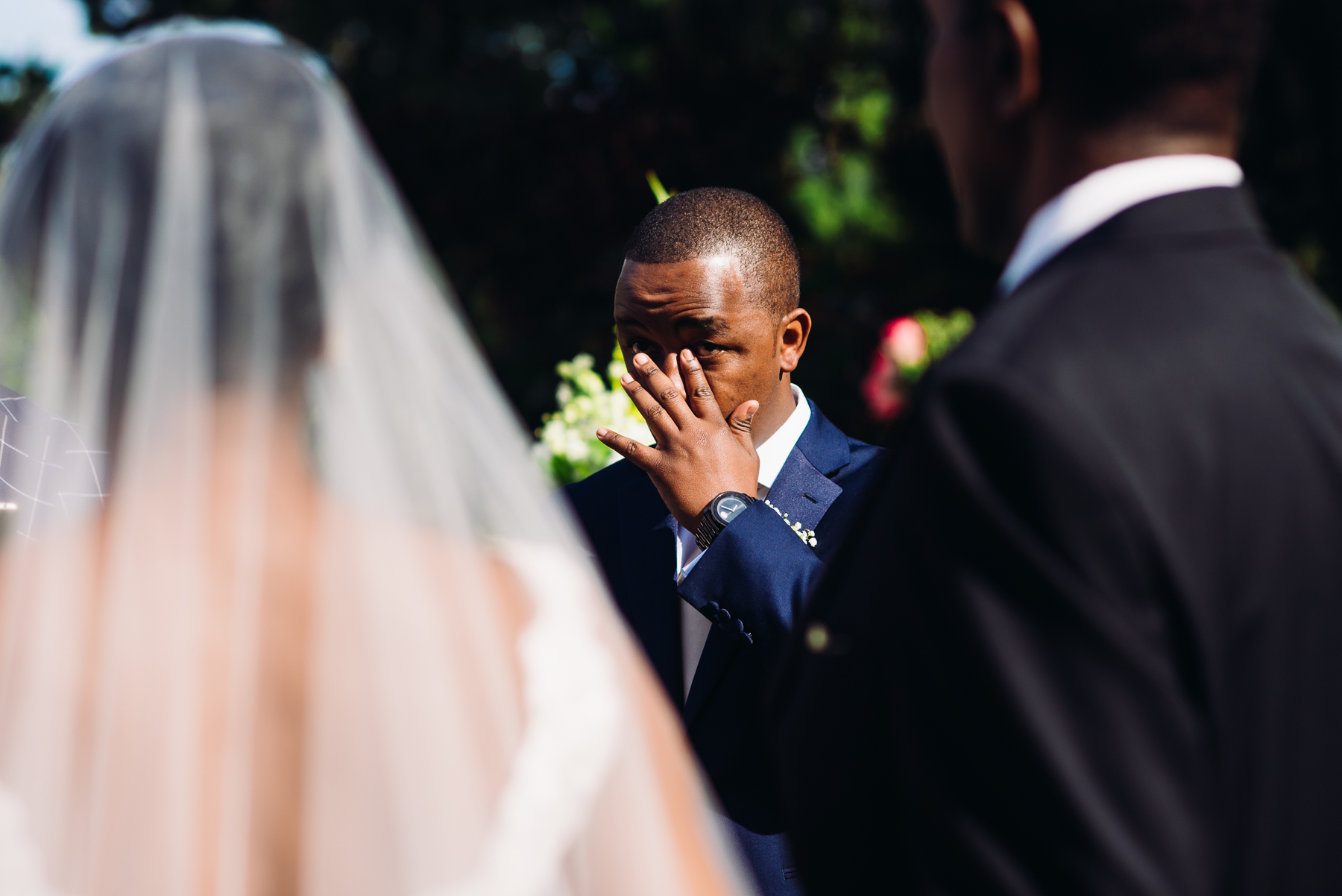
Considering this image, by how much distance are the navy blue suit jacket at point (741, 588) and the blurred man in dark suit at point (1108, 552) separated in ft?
2.74

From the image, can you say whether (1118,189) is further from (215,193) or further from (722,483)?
(722,483)

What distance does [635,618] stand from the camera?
9.43ft

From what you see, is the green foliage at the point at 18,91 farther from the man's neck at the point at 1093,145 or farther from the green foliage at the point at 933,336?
the man's neck at the point at 1093,145

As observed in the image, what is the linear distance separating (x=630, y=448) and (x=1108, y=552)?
1.62 metres

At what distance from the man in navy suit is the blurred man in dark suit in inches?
41.9

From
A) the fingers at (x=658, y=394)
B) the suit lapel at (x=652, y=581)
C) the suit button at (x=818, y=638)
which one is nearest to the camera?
the suit button at (x=818, y=638)

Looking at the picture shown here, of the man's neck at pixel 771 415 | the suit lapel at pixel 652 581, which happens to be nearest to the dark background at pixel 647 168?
the man's neck at pixel 771 415

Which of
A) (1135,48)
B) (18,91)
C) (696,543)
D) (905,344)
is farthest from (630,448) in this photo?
(18,91)

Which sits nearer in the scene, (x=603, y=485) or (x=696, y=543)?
(x=696, y=543)

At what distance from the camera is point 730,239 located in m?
3.18

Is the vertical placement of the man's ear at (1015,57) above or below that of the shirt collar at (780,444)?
above

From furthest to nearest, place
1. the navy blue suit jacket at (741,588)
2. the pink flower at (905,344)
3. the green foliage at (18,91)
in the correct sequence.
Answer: the green foliage at (18,91) < the pink flower at (905,344) < the navy blue suit jacket at (741,588)

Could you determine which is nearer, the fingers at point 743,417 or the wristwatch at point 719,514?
the wristwatch at point 719,514

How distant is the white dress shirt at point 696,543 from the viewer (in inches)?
110
